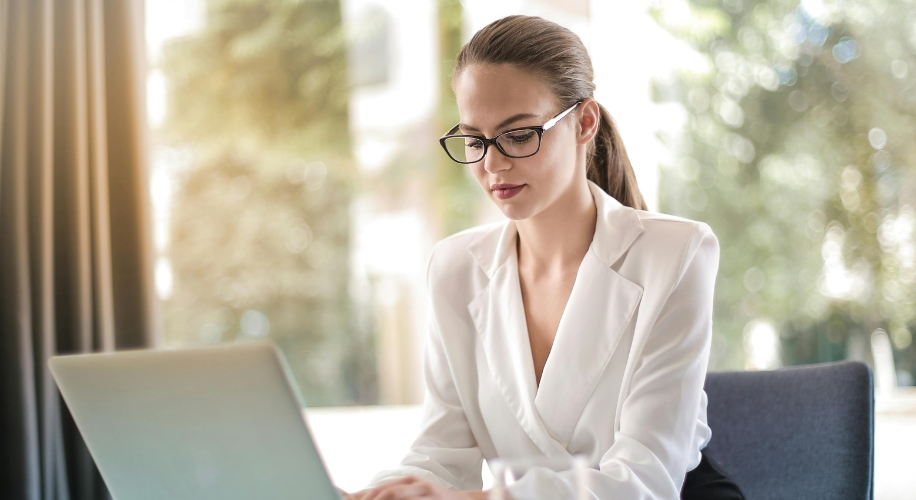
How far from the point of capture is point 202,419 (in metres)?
0.81

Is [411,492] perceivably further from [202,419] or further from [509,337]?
[509,337]

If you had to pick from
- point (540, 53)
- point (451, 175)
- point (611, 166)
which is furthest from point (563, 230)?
point (451, 175)

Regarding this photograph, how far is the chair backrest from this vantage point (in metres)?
1.31

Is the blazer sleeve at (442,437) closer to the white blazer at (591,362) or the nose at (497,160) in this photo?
the white blazer at (591,362)

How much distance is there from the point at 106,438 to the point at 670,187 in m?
2.21

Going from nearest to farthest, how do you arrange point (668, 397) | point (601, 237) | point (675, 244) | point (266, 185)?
1. point (668, 397)
2. point (675, 244)
3. point (601, 237)
4. point (266, 185)

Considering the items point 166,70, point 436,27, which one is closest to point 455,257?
point 436,27

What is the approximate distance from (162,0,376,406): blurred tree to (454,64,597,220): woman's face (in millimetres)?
2065

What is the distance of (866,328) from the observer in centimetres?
247

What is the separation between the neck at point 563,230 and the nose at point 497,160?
17 cm

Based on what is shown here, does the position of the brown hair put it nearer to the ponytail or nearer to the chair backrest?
the ponytail

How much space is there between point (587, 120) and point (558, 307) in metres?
0.36

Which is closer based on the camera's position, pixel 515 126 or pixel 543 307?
pixel 515 126

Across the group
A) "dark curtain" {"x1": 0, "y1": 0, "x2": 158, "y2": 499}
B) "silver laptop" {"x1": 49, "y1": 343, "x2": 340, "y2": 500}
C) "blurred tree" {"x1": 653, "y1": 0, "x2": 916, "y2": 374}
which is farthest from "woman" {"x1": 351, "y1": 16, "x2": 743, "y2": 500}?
"blurred tree" {"x1": 653, "y1": 0, "x2": 916, "y2": 374}
